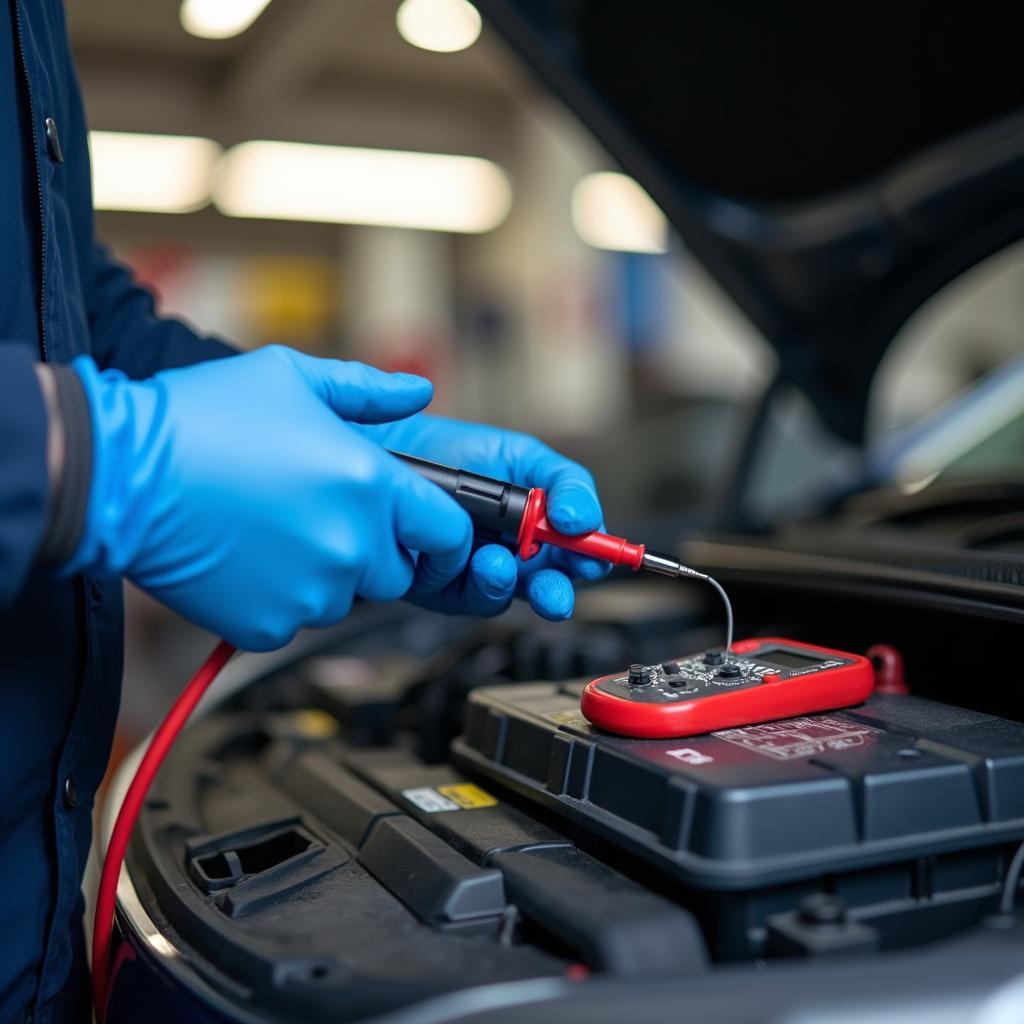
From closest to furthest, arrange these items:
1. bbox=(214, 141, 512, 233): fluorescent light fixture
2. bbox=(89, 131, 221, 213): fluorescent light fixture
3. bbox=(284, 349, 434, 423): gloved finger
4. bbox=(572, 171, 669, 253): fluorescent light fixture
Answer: bbox=(284, 349, 434, 423): gloved finger < bbox=(89, 131, 221, 213): fluorescent light fixture < bbox=(214, 141, 512, 233): fluorescent light fixture < bbox=(572, 171, 669, 253): fluorescent light fixture

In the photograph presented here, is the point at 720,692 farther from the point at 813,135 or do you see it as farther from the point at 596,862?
the point at 813,135

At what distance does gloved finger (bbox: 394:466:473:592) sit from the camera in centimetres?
80

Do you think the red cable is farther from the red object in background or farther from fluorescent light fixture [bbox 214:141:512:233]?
fluorescent light fixture [bbox 214:141:512:233]

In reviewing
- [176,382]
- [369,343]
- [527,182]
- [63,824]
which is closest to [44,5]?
[176,382]

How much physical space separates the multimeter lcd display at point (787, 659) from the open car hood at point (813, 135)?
0.66m

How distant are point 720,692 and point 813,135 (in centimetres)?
87

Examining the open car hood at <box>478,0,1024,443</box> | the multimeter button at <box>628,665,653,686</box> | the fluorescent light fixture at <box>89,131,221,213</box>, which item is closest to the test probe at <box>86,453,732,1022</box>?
the multimeter button at <box>628,665,653,686</box>

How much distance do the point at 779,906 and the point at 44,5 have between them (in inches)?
37.8

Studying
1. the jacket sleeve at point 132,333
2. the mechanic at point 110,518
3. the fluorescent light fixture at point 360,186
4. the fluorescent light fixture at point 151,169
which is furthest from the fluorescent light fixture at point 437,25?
the mechanic at point 110,518

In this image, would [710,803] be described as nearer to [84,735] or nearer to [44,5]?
[84,735]

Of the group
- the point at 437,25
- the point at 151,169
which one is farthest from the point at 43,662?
the point at 151,169

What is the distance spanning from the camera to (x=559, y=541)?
3.02ft

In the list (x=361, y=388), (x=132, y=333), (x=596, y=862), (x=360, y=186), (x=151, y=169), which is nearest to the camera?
(x=596, y=862)

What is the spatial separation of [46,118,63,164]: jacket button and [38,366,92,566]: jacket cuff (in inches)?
12.7
